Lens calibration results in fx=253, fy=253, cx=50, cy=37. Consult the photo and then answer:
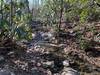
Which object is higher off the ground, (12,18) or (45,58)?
(12,18)

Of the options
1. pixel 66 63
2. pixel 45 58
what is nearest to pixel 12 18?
pixel 45 58

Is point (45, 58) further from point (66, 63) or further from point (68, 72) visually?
point (68, 72)

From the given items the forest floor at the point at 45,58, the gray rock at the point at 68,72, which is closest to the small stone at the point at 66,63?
the forest floor at the point at 45,58

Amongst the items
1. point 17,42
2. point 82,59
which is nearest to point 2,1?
point 17,42

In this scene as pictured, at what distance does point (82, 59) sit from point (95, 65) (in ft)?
2.78

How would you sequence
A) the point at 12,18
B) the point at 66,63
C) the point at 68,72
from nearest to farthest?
the point at 68,72
the point at 66,63
the point at 12,18

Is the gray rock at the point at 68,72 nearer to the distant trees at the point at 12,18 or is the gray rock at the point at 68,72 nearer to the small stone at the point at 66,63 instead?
the small stone at the point at 66,63

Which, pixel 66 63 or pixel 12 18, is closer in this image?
pixel 66 63

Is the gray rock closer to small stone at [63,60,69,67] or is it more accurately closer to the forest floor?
the forest floor

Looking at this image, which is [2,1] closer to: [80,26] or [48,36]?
[48,36]

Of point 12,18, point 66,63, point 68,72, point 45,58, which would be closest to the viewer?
point 68,72

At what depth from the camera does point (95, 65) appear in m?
13.4

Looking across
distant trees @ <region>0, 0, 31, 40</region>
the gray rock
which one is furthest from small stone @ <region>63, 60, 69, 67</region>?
distant trees @ <region>0, 0, 31, 40</region>

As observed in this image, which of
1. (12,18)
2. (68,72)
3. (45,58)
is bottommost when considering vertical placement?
(68,72)
